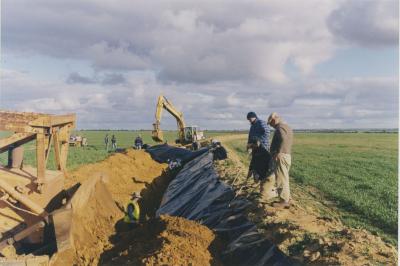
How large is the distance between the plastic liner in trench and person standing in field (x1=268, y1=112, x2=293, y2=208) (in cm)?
70

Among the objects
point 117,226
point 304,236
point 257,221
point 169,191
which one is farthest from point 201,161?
point 304,236

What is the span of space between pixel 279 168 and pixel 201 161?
5.57 m

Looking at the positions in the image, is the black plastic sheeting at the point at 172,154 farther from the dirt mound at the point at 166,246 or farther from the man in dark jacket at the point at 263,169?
the dirt mound at the point at 166,246

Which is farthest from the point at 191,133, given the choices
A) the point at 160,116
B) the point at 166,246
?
the point at 166,246

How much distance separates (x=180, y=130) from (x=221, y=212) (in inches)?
701

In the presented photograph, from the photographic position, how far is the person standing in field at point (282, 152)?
7.57 m

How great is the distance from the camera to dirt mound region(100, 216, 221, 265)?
5.70m

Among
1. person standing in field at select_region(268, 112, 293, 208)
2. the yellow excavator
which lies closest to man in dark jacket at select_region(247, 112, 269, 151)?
person standing in field at select_region(268, 112, 293, 208)

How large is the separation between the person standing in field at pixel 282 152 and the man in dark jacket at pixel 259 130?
844 millimetres

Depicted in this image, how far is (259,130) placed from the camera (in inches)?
340

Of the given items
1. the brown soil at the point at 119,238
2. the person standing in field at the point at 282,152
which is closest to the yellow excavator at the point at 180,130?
the brown soil at the point at 119,238

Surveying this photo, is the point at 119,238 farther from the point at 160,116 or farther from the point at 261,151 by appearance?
the point at 160,116

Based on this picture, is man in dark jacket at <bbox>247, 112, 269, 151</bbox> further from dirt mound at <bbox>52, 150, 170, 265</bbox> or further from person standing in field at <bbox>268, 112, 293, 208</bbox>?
dirt mound at <bbox>52, 150, 170, 265</bbox>

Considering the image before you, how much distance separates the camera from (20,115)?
23.5 feet
